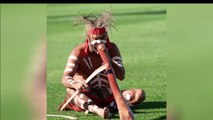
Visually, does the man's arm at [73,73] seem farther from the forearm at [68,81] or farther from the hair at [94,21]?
the hair at [94,21]

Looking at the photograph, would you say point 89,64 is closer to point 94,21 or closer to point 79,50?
point 79,50

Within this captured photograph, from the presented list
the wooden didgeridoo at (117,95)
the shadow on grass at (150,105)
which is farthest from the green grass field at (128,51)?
the wooden didgeridoo at (117,95)

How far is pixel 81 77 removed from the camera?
2.46 metres

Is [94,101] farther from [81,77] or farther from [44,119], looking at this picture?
[44,119]

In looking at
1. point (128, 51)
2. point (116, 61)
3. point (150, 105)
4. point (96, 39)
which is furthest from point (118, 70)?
point (128, 51)

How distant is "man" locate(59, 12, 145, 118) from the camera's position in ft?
7.80

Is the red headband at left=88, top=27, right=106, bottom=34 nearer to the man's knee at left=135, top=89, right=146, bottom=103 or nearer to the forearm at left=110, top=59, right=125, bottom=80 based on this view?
the forearm at left=110, top=59, right=125, bottom=80

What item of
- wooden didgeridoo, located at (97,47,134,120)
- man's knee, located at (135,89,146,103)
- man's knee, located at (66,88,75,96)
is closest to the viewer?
wooden didgeridoo, located at (97,47,134,120)

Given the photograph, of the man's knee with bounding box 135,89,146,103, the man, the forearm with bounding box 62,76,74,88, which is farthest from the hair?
the man's knee with bounding box 135,89,146,103

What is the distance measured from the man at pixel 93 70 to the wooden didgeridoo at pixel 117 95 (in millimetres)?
34

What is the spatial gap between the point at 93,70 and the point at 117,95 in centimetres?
18

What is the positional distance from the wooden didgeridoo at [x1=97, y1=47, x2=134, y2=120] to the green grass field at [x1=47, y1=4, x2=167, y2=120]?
0.10 metres

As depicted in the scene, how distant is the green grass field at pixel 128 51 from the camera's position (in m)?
2.47

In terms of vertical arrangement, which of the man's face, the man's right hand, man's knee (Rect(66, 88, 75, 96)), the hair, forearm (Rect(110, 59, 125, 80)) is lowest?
man's knee (Rect(66, 88, 75, 96))
